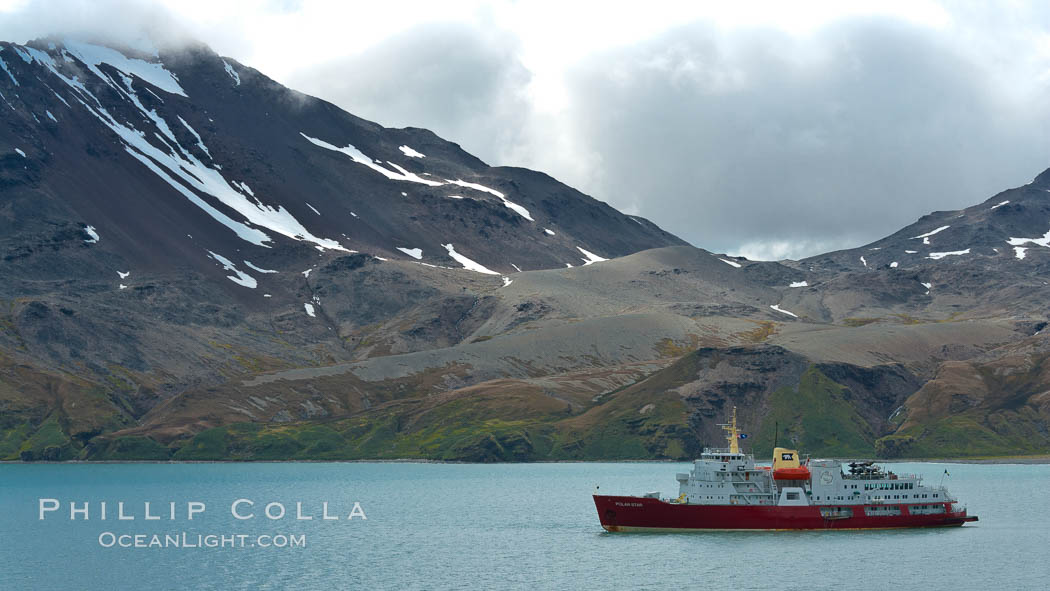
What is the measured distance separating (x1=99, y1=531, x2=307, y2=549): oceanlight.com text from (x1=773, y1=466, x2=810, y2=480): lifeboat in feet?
165

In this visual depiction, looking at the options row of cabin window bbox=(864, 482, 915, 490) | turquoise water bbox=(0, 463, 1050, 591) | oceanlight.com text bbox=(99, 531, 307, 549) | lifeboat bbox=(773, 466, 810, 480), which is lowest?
turquoise water bbox=(0, 463, 1050, 591)

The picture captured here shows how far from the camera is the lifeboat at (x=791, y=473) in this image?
12812cm

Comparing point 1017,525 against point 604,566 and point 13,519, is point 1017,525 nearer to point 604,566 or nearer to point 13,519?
point 604,566

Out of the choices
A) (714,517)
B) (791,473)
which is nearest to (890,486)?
(791,473)

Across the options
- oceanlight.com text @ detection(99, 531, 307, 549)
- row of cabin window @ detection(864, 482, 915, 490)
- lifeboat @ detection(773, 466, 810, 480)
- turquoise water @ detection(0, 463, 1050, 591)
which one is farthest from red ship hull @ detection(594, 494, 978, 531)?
oceanlight.com text @ detection(99, 531, 307, 549)

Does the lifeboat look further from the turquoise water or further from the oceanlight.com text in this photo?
the oceanlight.com text

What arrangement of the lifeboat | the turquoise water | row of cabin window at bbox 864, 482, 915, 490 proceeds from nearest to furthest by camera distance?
1. the turquoise water
2. the lifeboat
3. row of cabin window at bbox 864, 482, 915, 490

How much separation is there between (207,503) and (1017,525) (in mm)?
113379

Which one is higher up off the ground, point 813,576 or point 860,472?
point 860,472

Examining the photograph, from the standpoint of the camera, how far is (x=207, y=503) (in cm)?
18200

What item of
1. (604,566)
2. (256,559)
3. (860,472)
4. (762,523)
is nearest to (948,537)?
(860,472)

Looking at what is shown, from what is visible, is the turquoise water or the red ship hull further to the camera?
the red ship hull

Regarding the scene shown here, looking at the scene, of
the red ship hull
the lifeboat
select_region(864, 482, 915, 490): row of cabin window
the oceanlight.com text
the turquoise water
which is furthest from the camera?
select_region(864, 482, 915, 490): row of cabin window

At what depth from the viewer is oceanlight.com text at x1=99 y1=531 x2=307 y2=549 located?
125 metres
